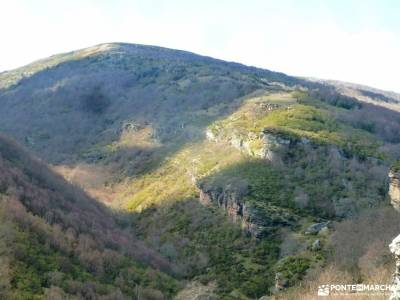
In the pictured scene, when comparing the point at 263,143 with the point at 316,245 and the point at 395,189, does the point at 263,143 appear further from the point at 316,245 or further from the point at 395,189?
the point at 316,245

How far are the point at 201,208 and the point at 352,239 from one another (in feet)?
111

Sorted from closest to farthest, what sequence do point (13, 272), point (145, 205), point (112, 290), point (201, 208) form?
1. point (13, 272)
2. point (112, 290)
3. point (201, 208)
4. point (145, 205)

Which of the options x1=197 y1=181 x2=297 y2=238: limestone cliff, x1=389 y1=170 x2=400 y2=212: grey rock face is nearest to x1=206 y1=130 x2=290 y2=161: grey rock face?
x1=197 y1=181 x2=297 y2=238: limestone cliff

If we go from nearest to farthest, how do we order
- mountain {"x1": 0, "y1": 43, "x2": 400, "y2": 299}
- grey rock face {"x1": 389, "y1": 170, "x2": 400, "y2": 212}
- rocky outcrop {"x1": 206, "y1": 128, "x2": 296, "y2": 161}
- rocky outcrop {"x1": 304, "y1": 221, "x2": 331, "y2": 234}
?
1. mountain {"x1": 0, "y1": 43, "x2": 400, "y2": 299}
2. grey rock face {"x1": 389, "y1": 170, "x2": 400, "y2": 212}
3. rocky outcrop {"x1": 304, "y1": 221, "x2": 331, "y2": 234}
4. rocky outcrop {"x1": 206, "y1": 128, "x2": 296, "y2": 161}

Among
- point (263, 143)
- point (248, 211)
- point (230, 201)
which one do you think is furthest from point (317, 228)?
point (263, 143)

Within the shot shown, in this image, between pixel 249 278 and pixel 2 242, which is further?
pixel 249 278

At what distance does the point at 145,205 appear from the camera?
Result: 102 meters

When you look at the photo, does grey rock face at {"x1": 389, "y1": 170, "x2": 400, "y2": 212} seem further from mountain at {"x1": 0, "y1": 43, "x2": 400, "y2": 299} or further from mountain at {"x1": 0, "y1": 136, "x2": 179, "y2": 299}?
mountain at {"x1": 0, "y1": 136, "x2": 179, "y2": 299}

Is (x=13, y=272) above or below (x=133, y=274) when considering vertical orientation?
above

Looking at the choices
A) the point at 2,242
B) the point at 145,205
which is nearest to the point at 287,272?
the point at 2,242

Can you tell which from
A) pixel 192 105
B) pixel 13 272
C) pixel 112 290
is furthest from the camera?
pixel 192 105

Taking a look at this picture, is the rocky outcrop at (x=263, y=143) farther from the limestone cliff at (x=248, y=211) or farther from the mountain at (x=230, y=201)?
the limestone cliff at (x=248, y=211)

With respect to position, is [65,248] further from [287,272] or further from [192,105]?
[192,105]

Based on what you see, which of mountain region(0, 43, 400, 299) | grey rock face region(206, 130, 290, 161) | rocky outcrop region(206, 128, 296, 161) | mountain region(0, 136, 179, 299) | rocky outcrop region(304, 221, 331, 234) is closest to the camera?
mountain region(0, 136, 179, 299)
